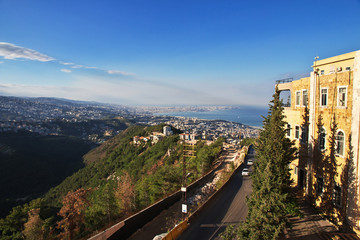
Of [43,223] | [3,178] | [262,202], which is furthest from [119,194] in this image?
[3,178]

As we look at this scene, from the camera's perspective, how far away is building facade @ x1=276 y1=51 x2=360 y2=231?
781 centimetres

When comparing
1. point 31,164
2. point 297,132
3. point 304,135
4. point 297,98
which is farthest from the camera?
point 31,164

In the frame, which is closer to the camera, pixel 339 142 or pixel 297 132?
pixel 339 142

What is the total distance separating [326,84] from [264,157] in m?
5.13

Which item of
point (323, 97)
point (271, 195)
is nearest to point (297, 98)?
point (323, 97)

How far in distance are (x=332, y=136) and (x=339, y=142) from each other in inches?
15.9

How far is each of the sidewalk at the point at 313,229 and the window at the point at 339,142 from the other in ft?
10.9

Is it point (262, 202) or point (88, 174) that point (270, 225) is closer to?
point (262, 202)

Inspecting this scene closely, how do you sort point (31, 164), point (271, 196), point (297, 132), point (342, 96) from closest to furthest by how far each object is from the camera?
1. point (271, 196)
2. point (342, 96)
3. point (297, 132)
4. point (31, 164)

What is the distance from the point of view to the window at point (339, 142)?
8500 mm

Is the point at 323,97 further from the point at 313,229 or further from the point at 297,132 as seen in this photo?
the point at 313,229

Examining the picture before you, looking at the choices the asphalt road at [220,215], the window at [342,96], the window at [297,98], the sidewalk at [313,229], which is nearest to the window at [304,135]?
the window at [297,98]

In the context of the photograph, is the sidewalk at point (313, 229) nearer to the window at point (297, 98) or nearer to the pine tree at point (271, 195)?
the pine tree at point (271, 195)

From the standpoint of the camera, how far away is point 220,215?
12.0 m
